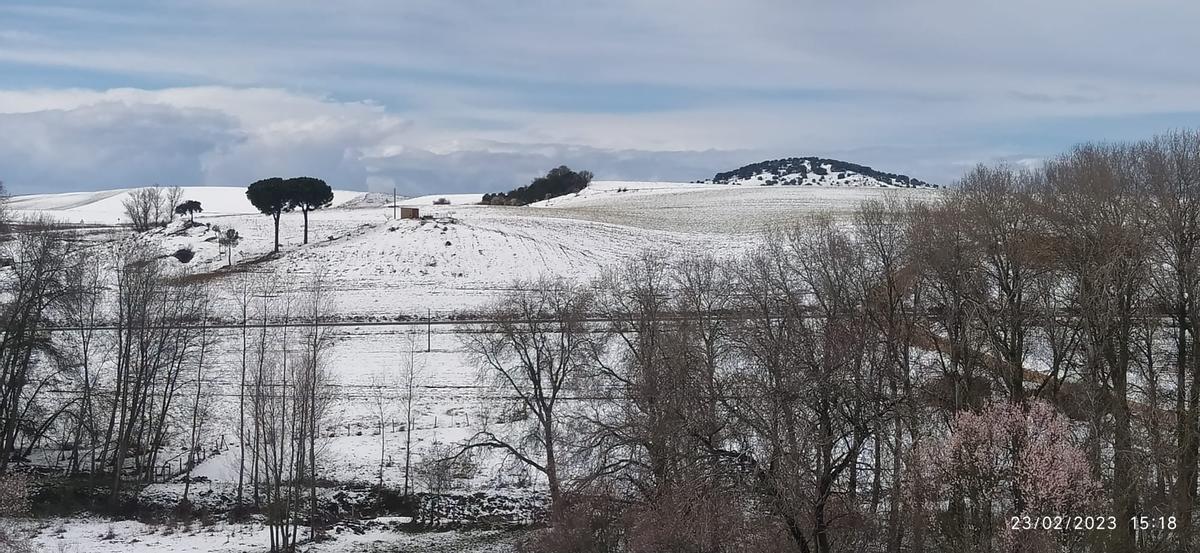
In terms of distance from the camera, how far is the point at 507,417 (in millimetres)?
33031

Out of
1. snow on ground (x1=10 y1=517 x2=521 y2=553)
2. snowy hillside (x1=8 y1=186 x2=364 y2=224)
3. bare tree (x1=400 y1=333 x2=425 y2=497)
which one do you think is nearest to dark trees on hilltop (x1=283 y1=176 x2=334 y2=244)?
bare tree (x1=400 y1=333 x2=425 y2=497)

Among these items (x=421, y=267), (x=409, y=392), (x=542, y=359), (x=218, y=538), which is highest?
(x=421, y=267)

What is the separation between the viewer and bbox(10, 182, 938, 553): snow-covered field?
110 feet

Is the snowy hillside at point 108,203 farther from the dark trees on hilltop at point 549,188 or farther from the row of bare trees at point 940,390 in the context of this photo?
the row of bare trees at point 940,390

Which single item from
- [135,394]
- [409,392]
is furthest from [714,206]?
[135,394]

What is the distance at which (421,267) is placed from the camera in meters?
64.9

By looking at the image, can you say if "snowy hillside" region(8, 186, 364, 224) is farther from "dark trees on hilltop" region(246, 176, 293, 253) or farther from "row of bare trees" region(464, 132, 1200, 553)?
"row of bare trees" region(464, 132, 1200, 553)

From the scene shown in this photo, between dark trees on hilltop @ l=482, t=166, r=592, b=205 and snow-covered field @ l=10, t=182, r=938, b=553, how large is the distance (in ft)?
20.8

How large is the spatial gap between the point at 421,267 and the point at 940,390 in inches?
1797

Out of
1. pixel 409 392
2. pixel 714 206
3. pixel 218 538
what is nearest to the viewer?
pixel 218 538

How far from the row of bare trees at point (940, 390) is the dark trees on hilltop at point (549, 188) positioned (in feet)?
317

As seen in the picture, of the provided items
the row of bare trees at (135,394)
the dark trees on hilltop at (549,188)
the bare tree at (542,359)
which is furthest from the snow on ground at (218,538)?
the dark trees on hilltop at (549,188)

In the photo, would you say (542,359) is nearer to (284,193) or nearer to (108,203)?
(284,193)

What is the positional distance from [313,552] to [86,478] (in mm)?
11165
